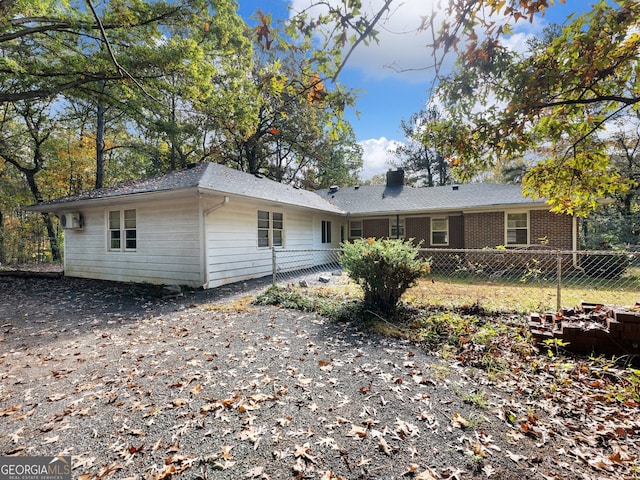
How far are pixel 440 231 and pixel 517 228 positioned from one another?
3040mm

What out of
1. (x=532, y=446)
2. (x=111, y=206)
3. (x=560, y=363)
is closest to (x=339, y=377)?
(x=532, y=446)

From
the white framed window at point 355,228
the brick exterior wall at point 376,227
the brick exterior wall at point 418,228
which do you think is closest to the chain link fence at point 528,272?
the brick exterior wall at point 418,228

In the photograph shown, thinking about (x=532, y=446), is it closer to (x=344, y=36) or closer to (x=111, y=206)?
(x=344, y=36)

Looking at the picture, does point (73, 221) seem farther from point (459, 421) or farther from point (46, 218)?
point (459, 421)

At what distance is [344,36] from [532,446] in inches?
134

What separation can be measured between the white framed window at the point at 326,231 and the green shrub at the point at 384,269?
921 cm

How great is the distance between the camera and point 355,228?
641 inches

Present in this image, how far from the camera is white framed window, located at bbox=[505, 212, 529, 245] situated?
11898 mm

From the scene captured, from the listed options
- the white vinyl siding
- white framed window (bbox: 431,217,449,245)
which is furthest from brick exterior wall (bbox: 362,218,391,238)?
the white vinyl siding

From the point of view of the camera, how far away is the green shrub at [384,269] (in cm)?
514

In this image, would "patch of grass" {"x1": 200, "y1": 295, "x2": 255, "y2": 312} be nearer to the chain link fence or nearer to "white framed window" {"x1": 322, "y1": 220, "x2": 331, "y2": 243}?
the chain link fence

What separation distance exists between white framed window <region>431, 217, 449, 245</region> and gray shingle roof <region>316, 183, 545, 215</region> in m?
1.00

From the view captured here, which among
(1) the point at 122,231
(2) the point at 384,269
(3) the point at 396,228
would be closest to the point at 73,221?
(1) the point at 122,231

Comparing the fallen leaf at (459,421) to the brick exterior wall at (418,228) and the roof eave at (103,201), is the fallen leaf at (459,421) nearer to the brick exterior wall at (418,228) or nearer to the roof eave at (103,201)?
the roof eave at (103,201)
